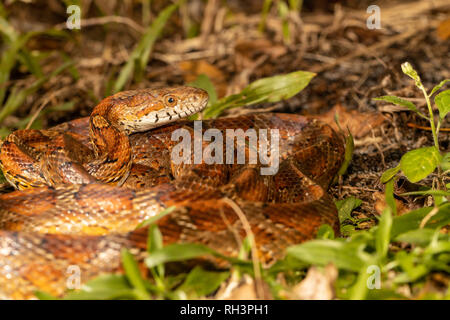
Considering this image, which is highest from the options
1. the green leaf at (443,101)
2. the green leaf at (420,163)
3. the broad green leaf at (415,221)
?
the green leaf at (443,101)

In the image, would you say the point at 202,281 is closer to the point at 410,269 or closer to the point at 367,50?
the point at 410,269

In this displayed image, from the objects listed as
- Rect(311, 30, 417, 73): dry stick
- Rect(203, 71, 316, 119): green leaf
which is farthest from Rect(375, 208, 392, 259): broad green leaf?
Rect(311, 30, 417, 73): dry stick

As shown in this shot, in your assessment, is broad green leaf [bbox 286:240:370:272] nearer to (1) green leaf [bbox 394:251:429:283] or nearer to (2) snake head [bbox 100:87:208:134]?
(1) green leaf [bbox 394:251:429:283]

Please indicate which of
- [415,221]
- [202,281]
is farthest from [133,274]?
[415,221]

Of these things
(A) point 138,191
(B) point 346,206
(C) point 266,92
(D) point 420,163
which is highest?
(C) point 266,92

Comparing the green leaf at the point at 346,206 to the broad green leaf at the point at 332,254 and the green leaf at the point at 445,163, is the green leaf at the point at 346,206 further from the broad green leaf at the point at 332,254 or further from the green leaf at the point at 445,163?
the broad green leaf at the point at 332,254

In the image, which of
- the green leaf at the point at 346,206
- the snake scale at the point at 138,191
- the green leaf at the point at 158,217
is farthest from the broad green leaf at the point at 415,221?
the green leaf at the point at 158,217
